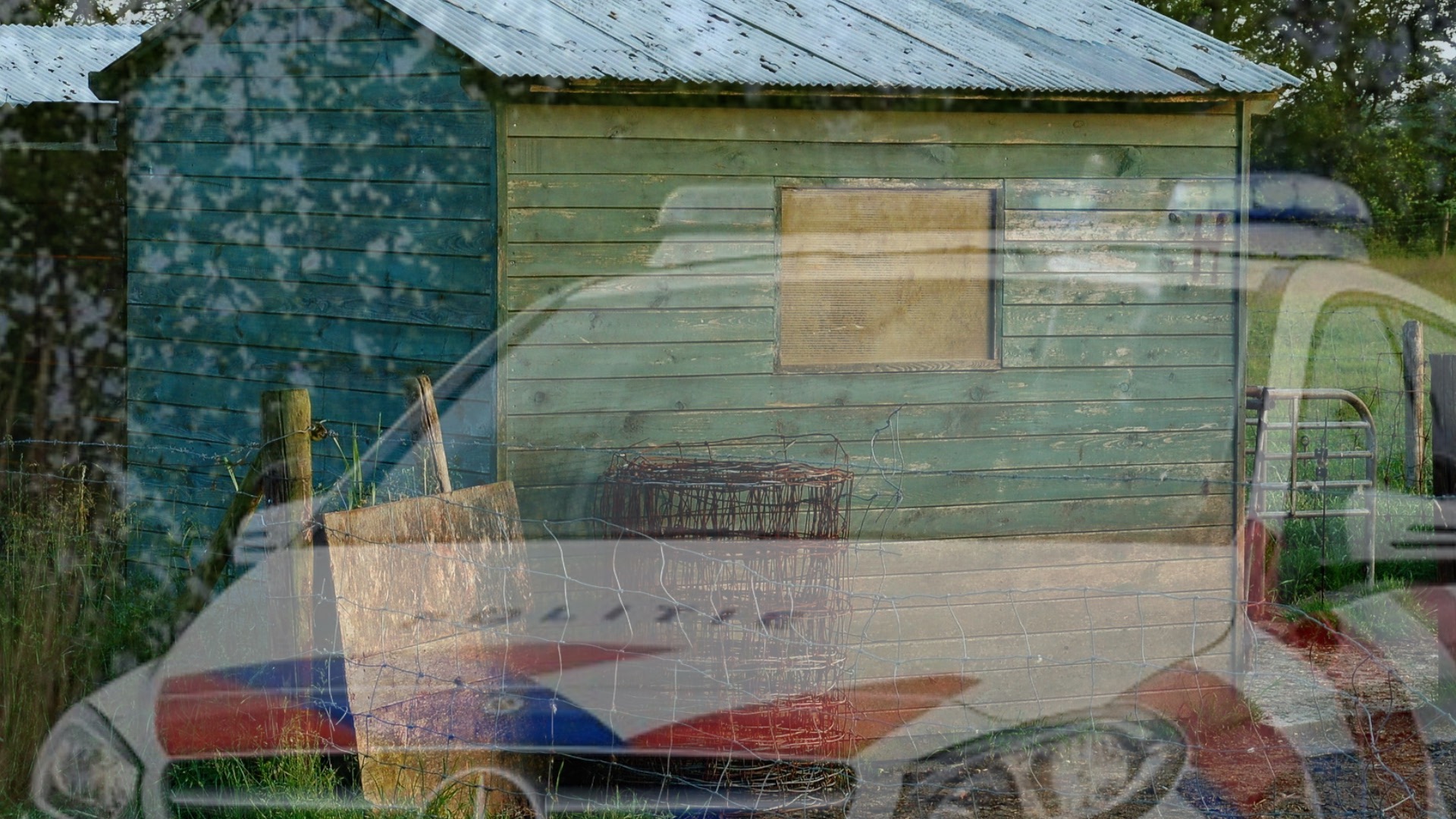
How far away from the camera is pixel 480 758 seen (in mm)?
5422

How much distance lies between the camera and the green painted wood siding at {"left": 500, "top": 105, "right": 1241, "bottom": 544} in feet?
22.1

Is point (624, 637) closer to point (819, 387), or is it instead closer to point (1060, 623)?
point (819, 387)

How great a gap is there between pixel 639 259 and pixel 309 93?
1801mm

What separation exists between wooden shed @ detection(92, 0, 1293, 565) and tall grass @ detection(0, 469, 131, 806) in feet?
2.59

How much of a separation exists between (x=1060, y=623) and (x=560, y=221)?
3252 mm

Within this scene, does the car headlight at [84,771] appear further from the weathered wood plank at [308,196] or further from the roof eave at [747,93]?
the roof eave at [747,93]

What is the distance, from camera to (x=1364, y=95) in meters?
29.1

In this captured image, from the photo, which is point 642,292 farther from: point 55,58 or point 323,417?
point 55,58

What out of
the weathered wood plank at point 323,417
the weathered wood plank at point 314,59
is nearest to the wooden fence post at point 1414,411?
the weathered wood plank at point 323,417

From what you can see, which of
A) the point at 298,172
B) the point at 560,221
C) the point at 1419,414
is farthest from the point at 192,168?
the point at 1419,414

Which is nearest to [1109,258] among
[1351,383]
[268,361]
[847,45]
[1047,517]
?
[1047,517]

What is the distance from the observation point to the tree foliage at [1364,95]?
90.0ft

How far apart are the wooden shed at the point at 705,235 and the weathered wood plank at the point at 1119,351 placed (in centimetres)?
1

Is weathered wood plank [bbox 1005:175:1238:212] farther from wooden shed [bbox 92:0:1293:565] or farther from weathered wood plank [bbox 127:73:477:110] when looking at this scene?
weathered wood plank [bbox 127:73:477:110]
